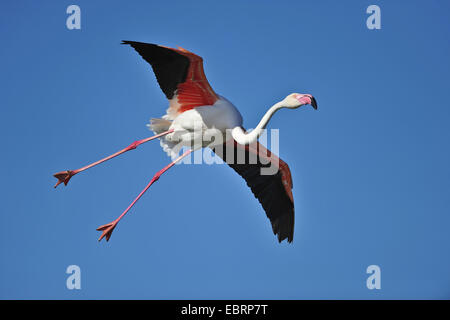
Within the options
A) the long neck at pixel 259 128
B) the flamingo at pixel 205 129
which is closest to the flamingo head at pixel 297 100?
the flamingo at pixel 205 129

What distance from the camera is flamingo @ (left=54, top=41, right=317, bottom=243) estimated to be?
34.4 feet

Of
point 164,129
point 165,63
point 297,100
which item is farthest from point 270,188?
point 165,63

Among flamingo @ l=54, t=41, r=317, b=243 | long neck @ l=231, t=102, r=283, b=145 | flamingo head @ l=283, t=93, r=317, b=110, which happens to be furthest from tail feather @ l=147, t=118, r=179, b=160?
flamingo head @ l=283, t=93, r=317, b=110

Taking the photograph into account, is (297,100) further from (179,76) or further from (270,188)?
(270,188)

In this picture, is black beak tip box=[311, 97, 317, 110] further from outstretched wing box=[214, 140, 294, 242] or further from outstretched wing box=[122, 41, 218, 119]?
outstretched wing box=[214, 140, 294, 242]

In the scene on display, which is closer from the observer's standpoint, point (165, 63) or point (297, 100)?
point (297, 100)

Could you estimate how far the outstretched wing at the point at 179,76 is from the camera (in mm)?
10297

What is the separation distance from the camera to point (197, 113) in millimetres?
11078

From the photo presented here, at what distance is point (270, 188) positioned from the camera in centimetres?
1284

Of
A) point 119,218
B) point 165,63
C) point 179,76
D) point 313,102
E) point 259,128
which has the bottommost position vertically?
point 119,218

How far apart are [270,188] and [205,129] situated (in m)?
2.50
